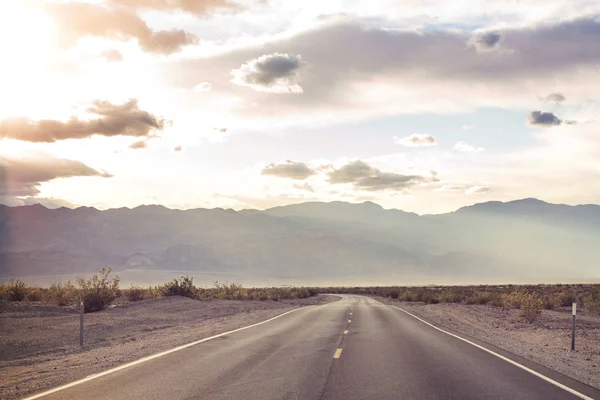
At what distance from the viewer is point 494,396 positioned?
998cm

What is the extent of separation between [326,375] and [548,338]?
584 inches

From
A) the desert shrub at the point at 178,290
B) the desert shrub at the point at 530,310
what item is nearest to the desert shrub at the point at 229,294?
the desert shrub at the point at 178,290

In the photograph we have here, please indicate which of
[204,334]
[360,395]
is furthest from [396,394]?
[204,334]

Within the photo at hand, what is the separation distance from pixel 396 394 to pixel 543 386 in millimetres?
3042

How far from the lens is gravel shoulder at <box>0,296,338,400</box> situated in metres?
12.7

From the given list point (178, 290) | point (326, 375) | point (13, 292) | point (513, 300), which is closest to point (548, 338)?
point (326, 375)

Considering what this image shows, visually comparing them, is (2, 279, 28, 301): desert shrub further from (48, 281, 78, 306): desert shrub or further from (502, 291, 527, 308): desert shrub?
(502, 291, 527, 308): desert shrub

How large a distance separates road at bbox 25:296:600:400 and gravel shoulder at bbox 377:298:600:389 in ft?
3.77

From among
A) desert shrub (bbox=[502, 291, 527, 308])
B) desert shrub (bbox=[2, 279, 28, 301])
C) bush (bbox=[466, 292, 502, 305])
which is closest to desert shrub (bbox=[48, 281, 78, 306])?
desert shrub (bbox=[2, 279, 28, 301])

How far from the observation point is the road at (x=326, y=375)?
1007cm

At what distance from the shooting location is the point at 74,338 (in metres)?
20.8

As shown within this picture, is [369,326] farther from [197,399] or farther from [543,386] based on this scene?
[197,399]

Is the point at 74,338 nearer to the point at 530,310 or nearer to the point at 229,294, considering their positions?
the point at 530,310

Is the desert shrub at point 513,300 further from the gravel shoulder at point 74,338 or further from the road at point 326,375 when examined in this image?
the road at point 326,375
